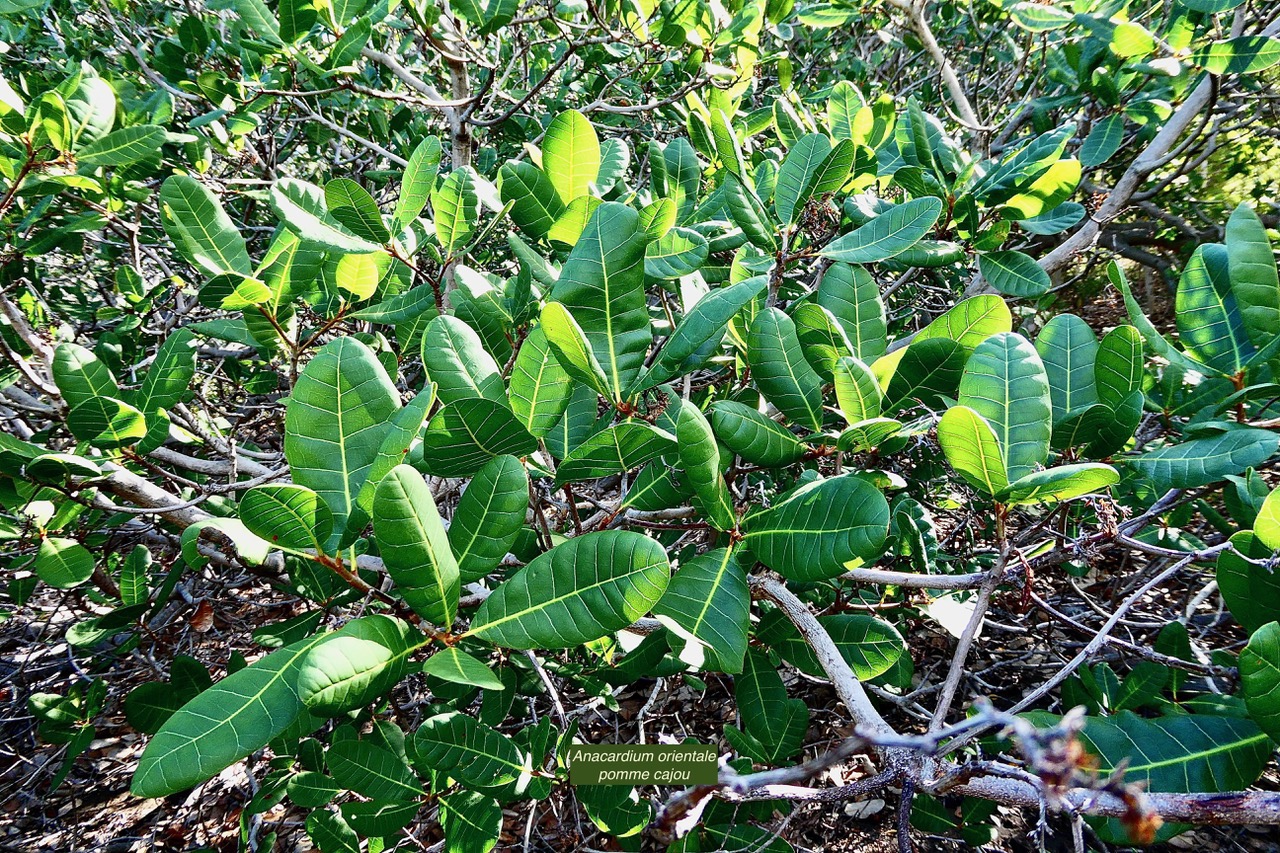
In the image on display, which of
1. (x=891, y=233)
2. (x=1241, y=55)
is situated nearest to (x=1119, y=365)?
(x=891, y=233)

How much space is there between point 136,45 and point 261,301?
318 centimetres

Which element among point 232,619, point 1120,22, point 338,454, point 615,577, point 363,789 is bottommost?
point 232,619

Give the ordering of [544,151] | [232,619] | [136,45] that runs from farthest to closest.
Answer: [136,45] < [232,619] < [544,151]

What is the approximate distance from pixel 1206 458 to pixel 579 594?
0.94 m

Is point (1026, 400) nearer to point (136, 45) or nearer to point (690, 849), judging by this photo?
point (690, 849)

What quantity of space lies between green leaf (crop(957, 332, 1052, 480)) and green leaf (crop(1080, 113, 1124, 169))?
147 cm

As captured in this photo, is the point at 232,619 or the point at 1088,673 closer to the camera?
the point at 1088,673

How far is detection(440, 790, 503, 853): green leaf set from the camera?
1.42 metres

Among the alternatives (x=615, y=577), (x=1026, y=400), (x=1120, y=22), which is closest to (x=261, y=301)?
(x=615, y=577)

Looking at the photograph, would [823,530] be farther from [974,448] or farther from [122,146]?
[122,146]

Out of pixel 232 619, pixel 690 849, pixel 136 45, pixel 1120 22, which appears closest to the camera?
pixel 690 849

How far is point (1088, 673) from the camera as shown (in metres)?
1.58

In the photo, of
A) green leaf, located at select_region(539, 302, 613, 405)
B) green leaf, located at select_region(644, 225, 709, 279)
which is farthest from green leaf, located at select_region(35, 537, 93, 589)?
green leaf, located at select_region(644, 225, 709, 279)

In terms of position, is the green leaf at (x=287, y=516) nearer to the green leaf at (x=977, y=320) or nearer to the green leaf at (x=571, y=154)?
the green leaf at (x=571, y=154)
